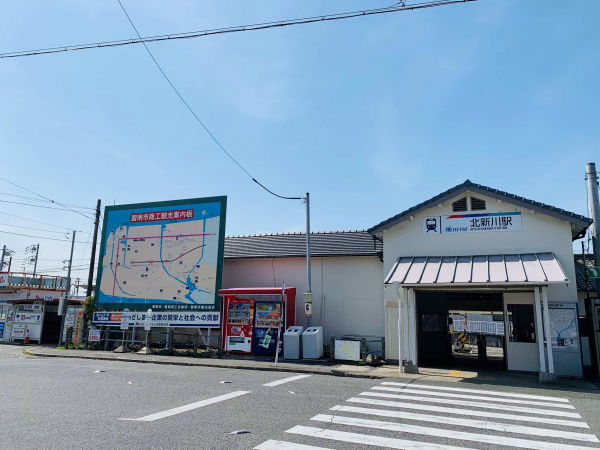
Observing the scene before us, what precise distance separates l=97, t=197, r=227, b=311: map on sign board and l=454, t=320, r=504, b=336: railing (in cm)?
1902

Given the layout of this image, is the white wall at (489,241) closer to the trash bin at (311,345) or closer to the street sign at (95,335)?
the trash bin at (311,345)

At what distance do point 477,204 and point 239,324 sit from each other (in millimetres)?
10161

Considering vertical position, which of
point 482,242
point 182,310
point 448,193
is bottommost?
point 182,310

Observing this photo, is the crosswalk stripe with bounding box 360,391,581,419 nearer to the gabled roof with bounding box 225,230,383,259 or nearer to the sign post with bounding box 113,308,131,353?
the gabled roof with bounding box 225,230,383,259

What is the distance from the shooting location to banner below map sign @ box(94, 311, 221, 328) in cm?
1822

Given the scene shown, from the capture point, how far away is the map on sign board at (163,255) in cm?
1884

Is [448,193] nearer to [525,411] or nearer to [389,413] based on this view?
[525,411]

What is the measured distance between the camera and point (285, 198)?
1833 cm

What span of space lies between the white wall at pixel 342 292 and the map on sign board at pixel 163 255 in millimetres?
3421

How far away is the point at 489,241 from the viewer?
14.7 m

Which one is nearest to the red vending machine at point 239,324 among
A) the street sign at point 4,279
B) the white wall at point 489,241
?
the white wall at point 489,241

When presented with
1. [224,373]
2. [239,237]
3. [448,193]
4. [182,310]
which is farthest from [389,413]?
[239,237]

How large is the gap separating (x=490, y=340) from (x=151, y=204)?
22996mm

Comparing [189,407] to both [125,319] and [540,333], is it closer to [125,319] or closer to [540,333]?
[540,333]
